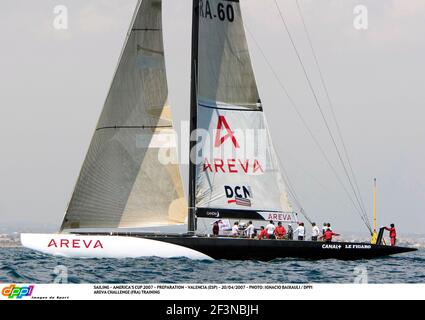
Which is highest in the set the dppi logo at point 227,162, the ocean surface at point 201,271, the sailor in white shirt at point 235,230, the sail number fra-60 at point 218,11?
the sail number fra-60 at point 218,11

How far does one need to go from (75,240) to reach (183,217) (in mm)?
4223

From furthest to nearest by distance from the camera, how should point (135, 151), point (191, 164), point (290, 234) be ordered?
point (290, 234) < point (191, 164) < point (135, 151)

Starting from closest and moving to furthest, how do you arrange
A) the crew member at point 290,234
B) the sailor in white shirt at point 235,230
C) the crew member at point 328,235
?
Result: 1. the sailor in white shirt at point 235,230
2. the crew member at point 328,235
3. the crew member at point 290,234

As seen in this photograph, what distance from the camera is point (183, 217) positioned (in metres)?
29.2

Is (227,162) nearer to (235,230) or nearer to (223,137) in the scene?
(223,137)

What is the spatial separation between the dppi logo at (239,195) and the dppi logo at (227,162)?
2.18ft

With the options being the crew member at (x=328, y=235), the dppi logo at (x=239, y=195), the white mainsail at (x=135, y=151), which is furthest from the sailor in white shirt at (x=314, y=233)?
the white mainsail at (x=135, y=151)

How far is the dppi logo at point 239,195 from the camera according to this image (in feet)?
99.3

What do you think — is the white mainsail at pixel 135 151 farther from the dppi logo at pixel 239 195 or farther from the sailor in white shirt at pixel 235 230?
the sailor in white shirt at pixel 235 230

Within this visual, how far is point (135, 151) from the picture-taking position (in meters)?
28.8

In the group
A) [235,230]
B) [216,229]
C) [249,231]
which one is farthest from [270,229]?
[216,229]

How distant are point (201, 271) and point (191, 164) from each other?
6.51 metres
